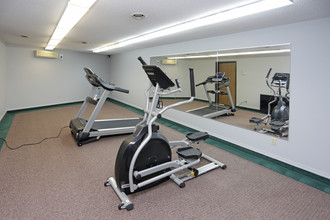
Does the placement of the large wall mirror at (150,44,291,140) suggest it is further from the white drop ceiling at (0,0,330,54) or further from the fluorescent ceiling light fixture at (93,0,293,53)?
the fluorescent ceiling light fixture at (93,0,293,53)

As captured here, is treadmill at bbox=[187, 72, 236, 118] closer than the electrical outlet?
No

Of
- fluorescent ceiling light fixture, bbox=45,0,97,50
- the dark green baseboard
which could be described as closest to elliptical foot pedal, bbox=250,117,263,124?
the dark green baseboard

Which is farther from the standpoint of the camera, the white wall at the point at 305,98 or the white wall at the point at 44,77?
the white wall at the point at 44,77

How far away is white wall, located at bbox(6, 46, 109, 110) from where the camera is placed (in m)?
6.50

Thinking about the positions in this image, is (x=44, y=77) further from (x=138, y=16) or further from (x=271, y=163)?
(x=271, y=163)

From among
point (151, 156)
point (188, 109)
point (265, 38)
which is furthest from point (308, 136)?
point (188, 109)

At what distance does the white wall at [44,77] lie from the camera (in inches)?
256

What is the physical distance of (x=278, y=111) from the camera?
3.37 metres

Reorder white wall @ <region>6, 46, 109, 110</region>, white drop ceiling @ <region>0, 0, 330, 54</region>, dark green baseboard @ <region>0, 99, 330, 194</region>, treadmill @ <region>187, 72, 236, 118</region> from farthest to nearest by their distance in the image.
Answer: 1. white wall @ <region>6, 46, 109, 110</region>
2. treadmill @ <region>187, 72, 236, 118</region>
3. dark green baseboard @ <region>0, 99, 330, 194</region>
4. white drop ceiling @ <region>0, 0, 330, 54</region>

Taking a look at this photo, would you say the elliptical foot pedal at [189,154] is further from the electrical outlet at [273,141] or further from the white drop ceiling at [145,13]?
the white drop ceiling at [145,13]

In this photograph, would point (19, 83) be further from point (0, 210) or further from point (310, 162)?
point (310, 162)

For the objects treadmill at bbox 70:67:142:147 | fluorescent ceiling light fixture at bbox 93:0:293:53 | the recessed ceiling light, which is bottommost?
treadmill at bbox 70:67:142:147

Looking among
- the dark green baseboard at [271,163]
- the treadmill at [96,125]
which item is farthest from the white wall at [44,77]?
the treadmill at [96,125]

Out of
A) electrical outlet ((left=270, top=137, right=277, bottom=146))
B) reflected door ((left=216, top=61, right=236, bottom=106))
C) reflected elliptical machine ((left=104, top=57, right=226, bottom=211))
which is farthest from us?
reflected door ((left=216, top=61, right=236, bottom=106))
